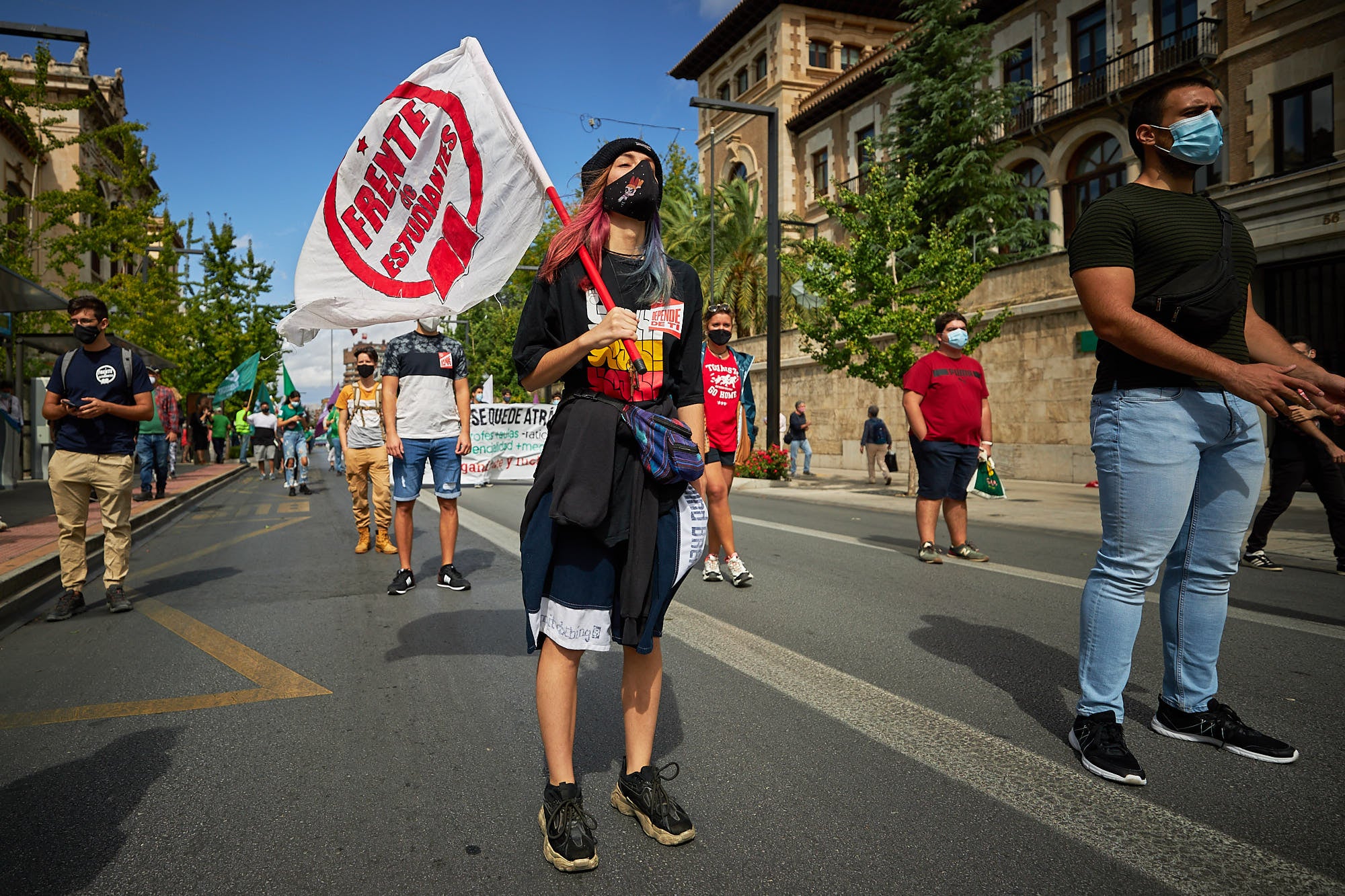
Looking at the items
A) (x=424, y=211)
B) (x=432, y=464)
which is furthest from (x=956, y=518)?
(x=424, y=211)

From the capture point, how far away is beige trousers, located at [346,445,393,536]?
831 centimetres

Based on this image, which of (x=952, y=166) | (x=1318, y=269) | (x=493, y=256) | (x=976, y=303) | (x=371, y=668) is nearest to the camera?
(x=493, y=256)

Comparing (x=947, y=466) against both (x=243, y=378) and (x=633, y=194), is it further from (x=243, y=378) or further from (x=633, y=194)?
(x=243, y=378)

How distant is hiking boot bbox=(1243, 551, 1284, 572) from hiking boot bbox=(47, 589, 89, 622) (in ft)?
28.2

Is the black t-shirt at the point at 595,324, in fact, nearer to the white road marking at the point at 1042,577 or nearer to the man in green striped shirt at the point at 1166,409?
the man in green striped shirt at the point at 1166,409

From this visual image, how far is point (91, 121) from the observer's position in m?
33.3

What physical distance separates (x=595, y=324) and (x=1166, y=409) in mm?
1847

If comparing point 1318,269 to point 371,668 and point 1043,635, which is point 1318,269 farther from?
point 371,668

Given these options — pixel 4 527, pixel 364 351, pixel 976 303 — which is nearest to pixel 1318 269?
pixel 976 303

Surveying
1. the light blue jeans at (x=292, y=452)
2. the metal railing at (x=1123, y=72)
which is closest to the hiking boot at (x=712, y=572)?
the light blue jeans at (x=292, y=452)

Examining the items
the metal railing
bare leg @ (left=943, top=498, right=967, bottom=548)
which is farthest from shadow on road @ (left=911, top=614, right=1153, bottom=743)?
the metal railing

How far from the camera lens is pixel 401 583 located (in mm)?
6195

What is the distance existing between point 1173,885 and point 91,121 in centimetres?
4104

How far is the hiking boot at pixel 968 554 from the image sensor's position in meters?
7.34
